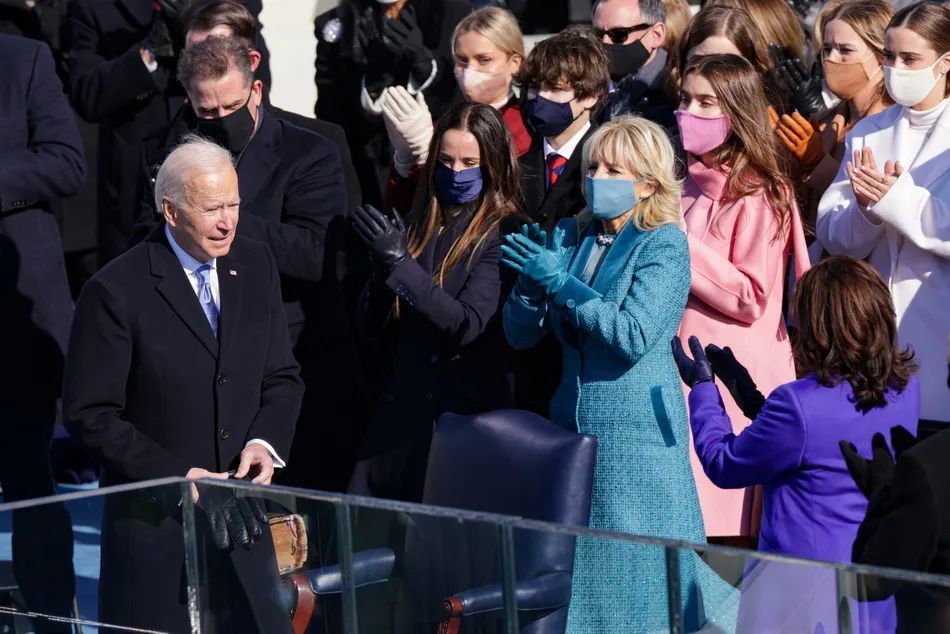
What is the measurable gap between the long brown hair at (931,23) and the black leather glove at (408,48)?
1.96 meters

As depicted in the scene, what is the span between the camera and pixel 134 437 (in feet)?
12.7

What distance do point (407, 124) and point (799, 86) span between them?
1.34 metres

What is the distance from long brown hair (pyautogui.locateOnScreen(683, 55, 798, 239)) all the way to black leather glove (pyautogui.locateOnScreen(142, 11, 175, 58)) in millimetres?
2270

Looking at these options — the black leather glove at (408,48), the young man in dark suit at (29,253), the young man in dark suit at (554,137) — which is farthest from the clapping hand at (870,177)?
the young man in dark suit at (29,253)

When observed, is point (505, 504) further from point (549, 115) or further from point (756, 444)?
point (549, 115)

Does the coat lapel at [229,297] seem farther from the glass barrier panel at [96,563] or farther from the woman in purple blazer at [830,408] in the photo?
the woman in purple blazer at [830,408]

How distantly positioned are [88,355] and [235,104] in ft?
4.31

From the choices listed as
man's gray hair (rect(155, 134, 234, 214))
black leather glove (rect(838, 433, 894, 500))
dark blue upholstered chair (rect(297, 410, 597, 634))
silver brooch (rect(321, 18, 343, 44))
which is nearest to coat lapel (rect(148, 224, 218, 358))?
man's gray hair (rect(155, 134, 234, 214))

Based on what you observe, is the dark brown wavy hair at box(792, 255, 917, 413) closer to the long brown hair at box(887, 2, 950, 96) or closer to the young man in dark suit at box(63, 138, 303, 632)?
the long brown hair at box(887, 2, 950, 96)

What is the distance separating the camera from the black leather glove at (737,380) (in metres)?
3.94

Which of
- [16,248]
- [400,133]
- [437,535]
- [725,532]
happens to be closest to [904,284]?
[725,532]

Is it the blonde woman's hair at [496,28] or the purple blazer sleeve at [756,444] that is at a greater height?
the blonde woman's hair at [496,28]

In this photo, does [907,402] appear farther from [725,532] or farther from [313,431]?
[313,431]

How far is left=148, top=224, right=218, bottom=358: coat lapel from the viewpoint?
157 inches
